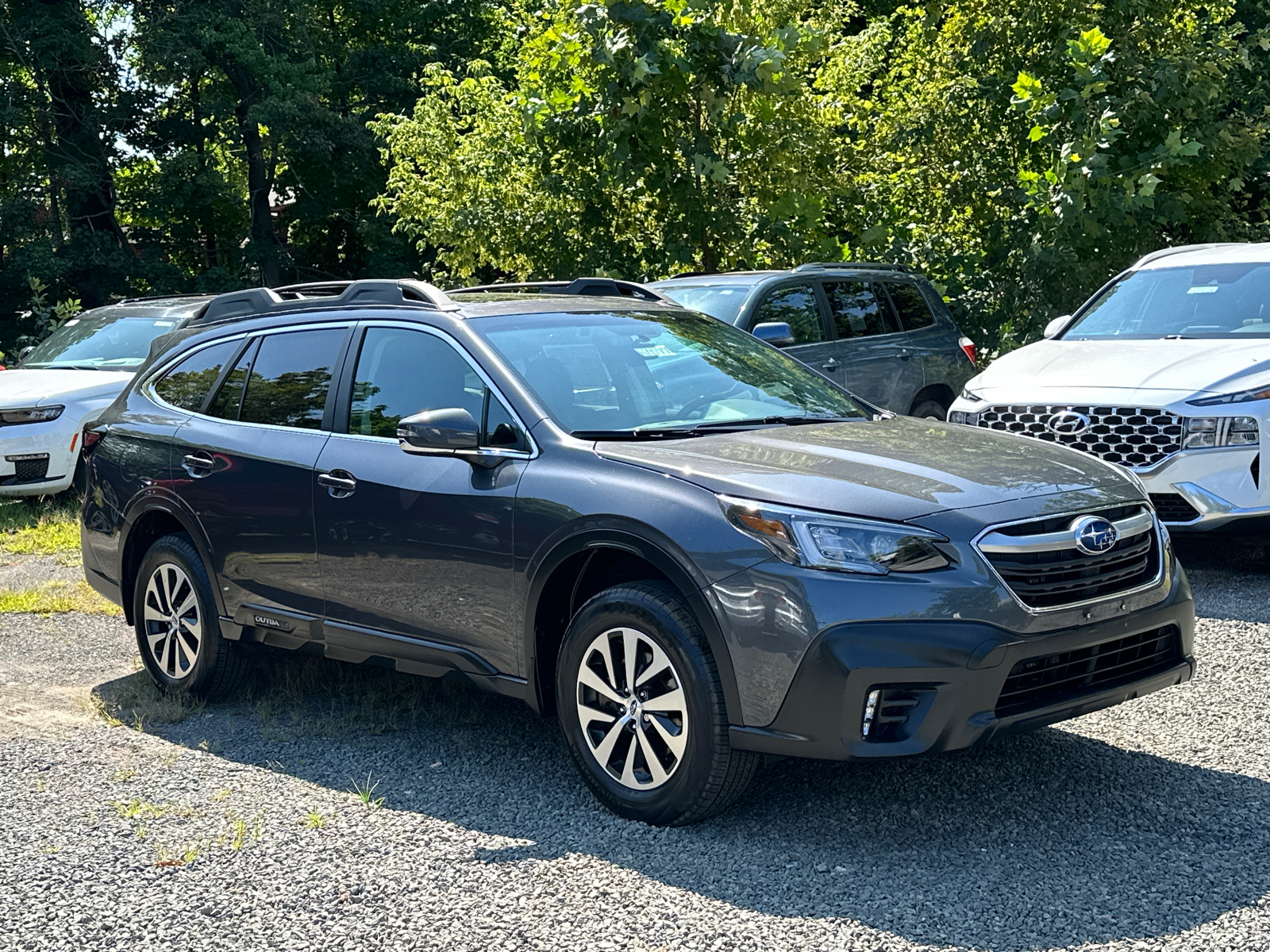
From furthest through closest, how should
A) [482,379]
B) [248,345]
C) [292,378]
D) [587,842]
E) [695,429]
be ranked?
[248,345] < [292,378] < [482,379] < [695,429] < [587,842]

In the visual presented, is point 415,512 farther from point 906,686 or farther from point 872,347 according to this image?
point 872,347

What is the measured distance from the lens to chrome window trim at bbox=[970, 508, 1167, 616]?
4211mm

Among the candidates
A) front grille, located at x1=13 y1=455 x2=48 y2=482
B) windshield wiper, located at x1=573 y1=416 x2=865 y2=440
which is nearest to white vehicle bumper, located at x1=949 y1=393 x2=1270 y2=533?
windshield wiper, located at x1=573 y1=416 x2=865 y2=440

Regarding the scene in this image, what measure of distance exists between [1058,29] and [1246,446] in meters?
9.09

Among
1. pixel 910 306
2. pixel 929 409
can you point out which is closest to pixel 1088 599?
pixel 929 409

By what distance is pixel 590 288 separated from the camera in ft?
21.1

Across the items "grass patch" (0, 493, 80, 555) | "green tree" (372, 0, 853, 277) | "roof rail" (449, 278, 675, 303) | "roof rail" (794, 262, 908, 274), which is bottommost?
"grass patch" (0, 493, 80, 555)

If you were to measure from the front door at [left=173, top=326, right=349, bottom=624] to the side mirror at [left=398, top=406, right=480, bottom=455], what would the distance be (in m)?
0.87

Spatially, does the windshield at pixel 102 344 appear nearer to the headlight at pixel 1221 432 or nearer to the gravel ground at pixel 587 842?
the gravel ground at pixel 587 842

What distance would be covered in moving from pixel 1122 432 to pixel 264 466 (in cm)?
465

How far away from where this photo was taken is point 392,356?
5.63 m

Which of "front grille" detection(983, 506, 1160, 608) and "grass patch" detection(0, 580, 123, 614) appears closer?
"front grille" detection(983, 506, 1160, 608)

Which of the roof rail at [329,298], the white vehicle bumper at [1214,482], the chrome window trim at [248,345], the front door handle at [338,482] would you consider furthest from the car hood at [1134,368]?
the front door handle at [338,482]

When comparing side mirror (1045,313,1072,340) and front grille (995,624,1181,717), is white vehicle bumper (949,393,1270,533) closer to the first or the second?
side mirror (1045,313,1072,340)
